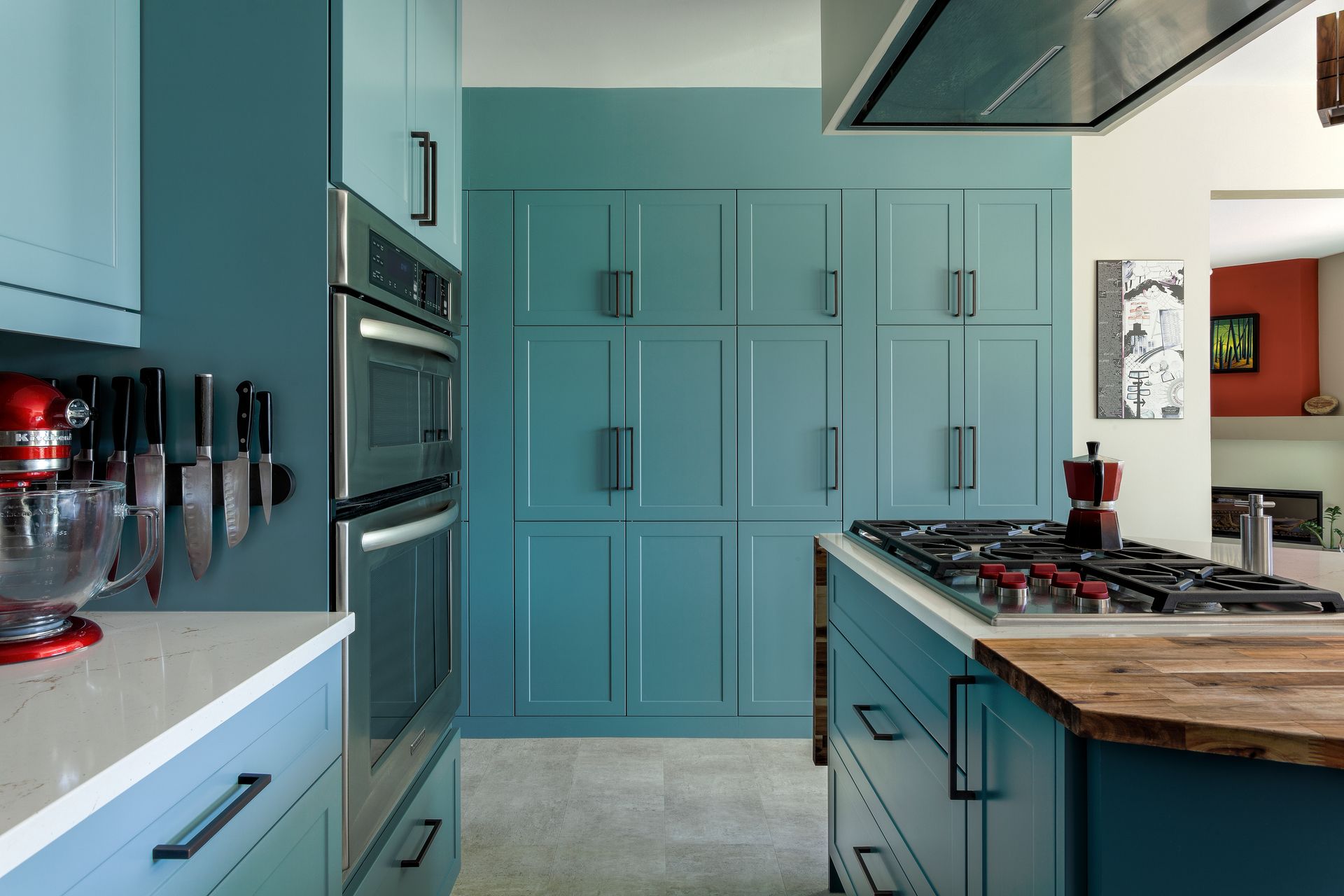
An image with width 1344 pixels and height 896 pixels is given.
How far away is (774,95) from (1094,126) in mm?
1666

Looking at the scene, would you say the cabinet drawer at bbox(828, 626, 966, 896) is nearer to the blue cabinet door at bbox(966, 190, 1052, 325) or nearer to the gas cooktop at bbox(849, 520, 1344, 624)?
the gas cooktop at bbox(849, 520, 1344, 624)

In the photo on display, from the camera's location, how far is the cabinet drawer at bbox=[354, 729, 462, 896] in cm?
155

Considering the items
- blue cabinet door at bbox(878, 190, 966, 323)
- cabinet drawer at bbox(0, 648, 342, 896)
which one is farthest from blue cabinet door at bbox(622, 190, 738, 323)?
cabinet drawer at bbox(0, 648, 342, 896)

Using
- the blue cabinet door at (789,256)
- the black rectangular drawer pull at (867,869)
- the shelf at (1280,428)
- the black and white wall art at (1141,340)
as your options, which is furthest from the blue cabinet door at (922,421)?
the shelf at (1280,428)

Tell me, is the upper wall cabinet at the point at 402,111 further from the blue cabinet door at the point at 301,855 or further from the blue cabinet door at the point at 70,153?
the blue cabinet door at the point at 301,855

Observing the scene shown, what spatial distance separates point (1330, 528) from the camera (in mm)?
7469

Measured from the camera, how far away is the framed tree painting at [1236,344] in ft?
26.4

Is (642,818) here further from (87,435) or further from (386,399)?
(87,435)

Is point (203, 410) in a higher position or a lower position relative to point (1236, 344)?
lower

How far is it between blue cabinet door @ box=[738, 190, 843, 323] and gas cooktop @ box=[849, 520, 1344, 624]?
1.51 m

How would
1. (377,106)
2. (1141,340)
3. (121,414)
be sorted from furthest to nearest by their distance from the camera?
1. (1141,340)
2. (377,106)
3. (121,414)

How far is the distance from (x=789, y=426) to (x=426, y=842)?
2.03m

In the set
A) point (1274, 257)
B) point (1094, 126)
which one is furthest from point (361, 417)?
point (1274, 257)

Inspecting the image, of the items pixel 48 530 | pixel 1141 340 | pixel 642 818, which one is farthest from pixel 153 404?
pixel 1141 340
